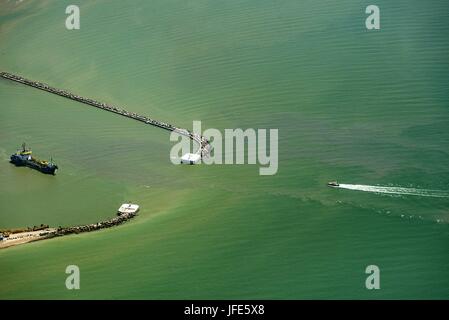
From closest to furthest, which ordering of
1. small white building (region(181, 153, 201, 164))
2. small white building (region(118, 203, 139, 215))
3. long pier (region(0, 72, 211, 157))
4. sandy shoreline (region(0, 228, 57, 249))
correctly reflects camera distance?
sandy shoreline (region(0, 228, 57, 249)), small white building (region(118, 203, 139, 215)), small white building (region(181, 153, 201, 164)), long pier (region(0, 72, 211, 157))

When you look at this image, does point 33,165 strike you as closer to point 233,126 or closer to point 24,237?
point 24,237

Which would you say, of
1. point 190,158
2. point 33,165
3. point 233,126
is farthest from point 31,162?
point 233,126

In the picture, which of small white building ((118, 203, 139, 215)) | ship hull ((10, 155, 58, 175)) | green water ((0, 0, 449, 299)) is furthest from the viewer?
ship hull ((10, 155, 58, 175))

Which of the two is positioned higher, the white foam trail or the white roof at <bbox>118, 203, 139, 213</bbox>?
the white foam trail

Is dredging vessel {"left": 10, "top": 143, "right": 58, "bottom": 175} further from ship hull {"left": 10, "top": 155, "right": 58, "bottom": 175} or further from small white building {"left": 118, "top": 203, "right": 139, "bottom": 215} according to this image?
small white building {"left": 118, "top": 203, "right": 139, "bottom": 215}

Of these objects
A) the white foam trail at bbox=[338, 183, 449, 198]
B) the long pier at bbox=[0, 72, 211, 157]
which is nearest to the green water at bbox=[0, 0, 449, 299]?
the white foam trail at bbox=[338, 183, 449, 198]

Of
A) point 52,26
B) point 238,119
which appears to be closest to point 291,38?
point 238,119

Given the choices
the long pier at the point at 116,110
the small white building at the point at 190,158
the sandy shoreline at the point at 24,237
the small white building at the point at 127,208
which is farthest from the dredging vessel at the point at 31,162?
the small white building at the point at 190,158
